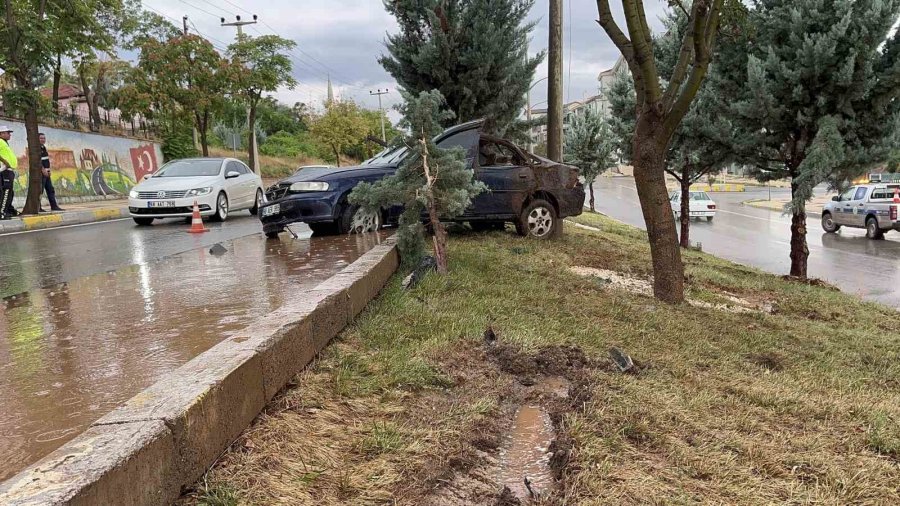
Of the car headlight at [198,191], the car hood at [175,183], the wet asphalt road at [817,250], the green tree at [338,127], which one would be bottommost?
the wet asphalt road at [817,250]

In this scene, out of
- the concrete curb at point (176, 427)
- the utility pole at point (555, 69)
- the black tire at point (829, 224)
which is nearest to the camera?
the concrete curb at point (176, 427)

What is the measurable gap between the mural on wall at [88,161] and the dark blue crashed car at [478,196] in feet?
56.9

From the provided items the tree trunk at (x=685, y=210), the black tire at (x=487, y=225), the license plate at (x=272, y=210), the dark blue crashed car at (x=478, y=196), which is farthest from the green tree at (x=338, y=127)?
the license plate at (x=272, y=210)

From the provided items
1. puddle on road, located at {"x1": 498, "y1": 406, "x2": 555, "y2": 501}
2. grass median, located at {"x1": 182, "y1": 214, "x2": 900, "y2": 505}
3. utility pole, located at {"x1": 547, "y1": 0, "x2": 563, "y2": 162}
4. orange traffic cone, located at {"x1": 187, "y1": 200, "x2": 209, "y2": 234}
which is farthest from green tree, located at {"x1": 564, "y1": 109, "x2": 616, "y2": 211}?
puddle on road, located at {"x1": 498, "y1": 406, "x2": 555, "y2": 501}

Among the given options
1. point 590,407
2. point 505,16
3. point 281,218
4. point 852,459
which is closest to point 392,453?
point 590,407

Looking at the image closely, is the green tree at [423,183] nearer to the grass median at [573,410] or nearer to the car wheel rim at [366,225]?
the grass median at [573,410]

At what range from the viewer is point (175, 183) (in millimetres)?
12266

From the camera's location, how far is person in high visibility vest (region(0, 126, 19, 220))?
1248 centimetres

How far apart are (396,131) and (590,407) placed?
11.7 ft

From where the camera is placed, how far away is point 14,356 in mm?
3303

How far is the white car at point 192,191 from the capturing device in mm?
11906

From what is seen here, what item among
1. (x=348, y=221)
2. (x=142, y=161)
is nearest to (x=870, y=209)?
(x=348, y=221)

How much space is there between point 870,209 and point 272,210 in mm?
22811

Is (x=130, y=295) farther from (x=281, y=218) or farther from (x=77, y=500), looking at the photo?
(x=77, y=500)
